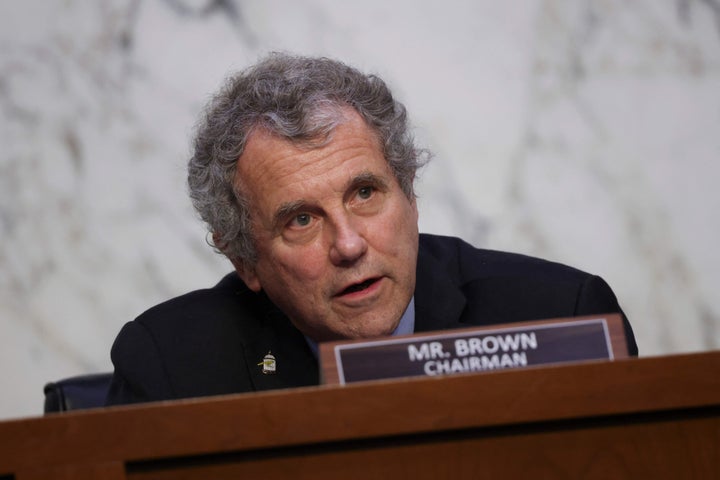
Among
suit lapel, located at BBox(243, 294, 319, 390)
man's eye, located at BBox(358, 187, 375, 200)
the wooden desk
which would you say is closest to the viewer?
the wooden desk

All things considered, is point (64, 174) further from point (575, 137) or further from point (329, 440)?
point (329, 440)

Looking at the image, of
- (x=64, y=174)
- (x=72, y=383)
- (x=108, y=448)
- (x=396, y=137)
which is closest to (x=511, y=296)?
(x=396, y=137)

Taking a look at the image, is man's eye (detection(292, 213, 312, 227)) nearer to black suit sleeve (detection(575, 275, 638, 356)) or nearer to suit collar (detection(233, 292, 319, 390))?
suit collar (detection(233, 292, 319, 390))

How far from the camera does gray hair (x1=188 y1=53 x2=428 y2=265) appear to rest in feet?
6.61

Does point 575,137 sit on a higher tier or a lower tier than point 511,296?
higher

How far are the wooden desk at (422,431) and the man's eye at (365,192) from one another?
875 millimetres

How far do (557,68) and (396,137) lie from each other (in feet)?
3.32

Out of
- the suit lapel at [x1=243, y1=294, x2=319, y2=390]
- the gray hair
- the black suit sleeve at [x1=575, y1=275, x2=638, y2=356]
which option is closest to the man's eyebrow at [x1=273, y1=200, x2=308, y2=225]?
the gray hair

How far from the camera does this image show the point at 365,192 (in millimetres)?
1985

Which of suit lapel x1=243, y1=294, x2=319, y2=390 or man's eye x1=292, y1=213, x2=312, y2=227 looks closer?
man's eye x1=292, y1=213, x2=312, y2=227

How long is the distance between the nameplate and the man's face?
0.56 metres

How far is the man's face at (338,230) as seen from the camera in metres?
1.92

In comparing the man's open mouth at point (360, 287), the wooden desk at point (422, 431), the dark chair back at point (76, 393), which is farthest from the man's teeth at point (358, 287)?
the wooden desk at point (422, 431)

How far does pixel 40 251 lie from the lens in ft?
9.73
